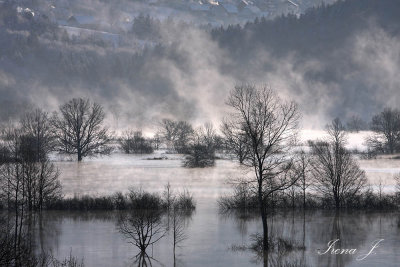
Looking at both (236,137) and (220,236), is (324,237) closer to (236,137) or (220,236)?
(220,236)

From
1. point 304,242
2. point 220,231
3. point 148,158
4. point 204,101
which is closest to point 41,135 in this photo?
point 148,158

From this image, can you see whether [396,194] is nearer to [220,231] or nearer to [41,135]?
[220,231]

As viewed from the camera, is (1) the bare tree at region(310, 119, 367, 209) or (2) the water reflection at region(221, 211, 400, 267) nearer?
(2) the water reflection at region(221, 211, 400, 267)

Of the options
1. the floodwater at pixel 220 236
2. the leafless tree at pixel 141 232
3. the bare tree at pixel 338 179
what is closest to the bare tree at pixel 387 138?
the floodwater at pixel 220 236

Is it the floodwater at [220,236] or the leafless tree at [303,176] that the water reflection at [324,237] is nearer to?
the floodwater at [220,236]

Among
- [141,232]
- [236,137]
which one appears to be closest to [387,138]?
[236,137]

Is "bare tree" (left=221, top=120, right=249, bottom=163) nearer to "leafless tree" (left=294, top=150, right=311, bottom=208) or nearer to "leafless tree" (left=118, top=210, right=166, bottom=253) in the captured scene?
"leafless tree" (left=294, top=150, right=311, bottom=208)
